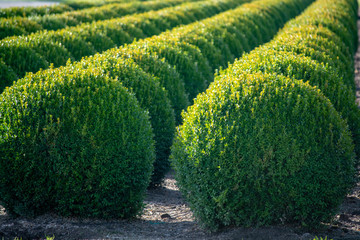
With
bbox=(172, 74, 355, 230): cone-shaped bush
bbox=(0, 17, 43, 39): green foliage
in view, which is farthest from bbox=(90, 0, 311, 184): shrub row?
bbox=(0, 17, 43, 39): green foliage

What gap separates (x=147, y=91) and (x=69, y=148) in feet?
5.61

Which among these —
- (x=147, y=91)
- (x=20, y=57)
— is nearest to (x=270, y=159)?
(x=147, y=91)

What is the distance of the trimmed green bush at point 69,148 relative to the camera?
436cm

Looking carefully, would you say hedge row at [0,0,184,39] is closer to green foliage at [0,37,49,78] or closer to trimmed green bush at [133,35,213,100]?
green foliage at [0,37,49,78]

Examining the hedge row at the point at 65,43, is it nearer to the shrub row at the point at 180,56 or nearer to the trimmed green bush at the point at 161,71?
the shrub row at the point at 180,56

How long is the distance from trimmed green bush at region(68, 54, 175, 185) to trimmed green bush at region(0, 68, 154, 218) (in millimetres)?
842

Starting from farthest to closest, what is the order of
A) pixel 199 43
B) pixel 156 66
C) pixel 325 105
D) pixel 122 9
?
pixel 122 9
pixel 199 43
pixel 156 66
pixel 325 105

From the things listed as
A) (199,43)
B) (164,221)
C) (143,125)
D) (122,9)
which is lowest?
(164,221)

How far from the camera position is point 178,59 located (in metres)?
7.65

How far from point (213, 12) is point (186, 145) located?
20030 millimetres

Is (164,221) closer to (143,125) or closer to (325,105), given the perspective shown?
(143,125)

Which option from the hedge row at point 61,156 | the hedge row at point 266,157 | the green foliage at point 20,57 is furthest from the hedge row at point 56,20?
the hedge row at point 266,157

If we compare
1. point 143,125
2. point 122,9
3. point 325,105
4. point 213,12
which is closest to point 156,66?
point 143,125

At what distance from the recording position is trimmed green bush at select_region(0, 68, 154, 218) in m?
4.36
